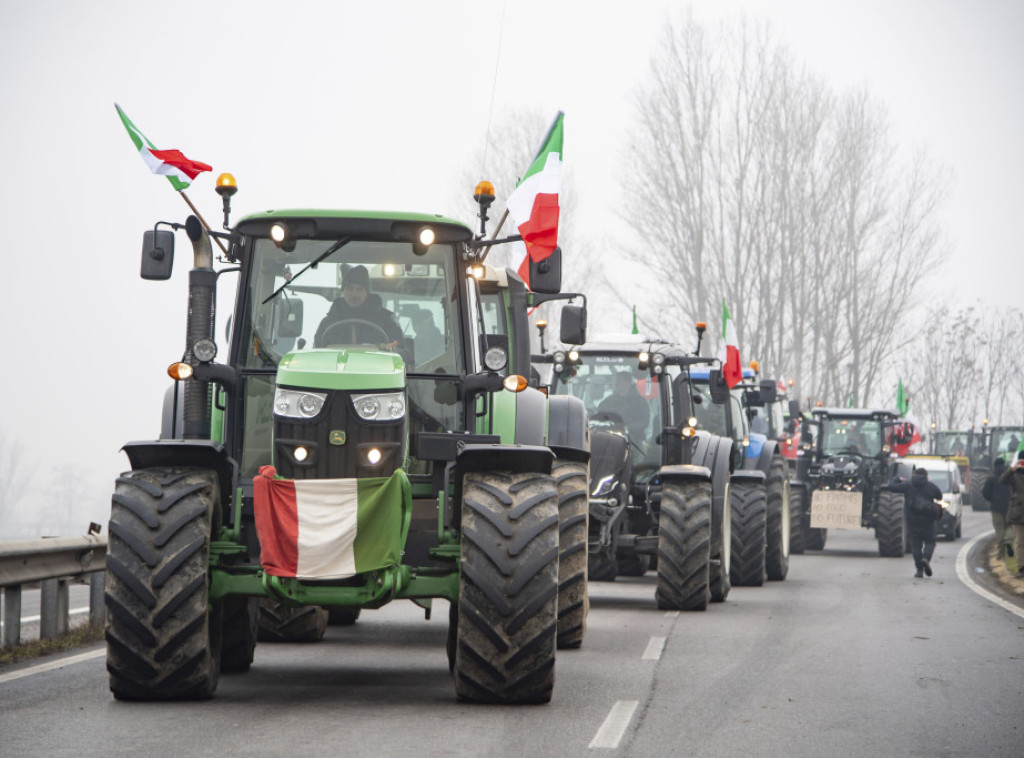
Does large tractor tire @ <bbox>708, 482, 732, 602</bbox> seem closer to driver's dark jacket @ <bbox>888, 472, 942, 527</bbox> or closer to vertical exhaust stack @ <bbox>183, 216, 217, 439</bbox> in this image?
driver's dark jacket @ <bbox>888, 472, 942, 527</bbox>

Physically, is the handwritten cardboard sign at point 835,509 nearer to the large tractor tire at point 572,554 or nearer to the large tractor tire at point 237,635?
the large tractor tire at point 572,554

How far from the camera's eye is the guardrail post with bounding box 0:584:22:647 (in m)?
10.7

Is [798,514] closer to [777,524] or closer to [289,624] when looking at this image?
[777,524]

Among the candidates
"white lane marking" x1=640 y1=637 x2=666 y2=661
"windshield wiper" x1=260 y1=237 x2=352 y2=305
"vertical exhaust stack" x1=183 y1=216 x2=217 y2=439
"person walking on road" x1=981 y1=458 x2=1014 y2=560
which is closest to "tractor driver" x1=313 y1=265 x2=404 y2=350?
"windshield wiper" x1=260 y1=237 x2=352 y2=305

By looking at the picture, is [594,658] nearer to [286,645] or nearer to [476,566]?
[286,645]

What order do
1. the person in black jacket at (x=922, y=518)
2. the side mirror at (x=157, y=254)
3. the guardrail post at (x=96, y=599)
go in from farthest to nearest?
the person in black jacket at (x=922, y=518), the guardrail post at (x=96, y=599), the side mirror at (x=157, y=254)

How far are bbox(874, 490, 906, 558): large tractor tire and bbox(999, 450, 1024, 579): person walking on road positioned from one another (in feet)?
16.8

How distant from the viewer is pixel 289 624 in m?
Answer: 11.6

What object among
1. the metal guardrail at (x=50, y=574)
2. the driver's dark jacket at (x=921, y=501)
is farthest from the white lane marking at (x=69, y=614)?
the driver's dark jacket at (x=921, y=501)

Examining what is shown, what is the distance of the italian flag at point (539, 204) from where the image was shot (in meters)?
11.0

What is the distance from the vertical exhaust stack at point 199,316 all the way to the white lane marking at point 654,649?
381 centimetres

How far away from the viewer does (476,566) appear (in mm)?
7891

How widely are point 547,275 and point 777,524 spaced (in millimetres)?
12610

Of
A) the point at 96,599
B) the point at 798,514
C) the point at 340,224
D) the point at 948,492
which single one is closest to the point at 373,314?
the point at 340,224
